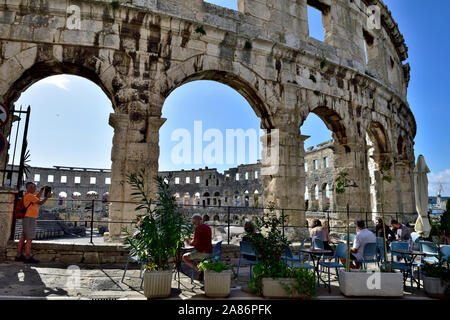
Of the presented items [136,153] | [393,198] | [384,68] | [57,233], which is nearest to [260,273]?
[136,153]

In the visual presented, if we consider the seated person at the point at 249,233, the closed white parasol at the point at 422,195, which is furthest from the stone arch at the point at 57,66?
the closed white parasol at the point at 422,195

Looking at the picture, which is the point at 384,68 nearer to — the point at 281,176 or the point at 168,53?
the point at 281,176

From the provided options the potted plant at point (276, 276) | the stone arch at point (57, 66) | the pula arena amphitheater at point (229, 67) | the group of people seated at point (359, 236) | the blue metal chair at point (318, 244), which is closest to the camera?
the potted plant at point (276, 276)

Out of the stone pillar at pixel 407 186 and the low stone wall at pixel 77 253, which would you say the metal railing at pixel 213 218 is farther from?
the stone pillar at pixel 407 186

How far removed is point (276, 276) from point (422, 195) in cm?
714

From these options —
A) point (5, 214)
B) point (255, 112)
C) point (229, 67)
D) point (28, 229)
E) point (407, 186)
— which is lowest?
point (28, 229)

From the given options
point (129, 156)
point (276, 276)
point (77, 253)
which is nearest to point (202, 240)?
point (276, 276)

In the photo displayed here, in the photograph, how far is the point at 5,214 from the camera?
17.0 feet

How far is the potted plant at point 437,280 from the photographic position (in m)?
3.89

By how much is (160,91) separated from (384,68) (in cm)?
1019

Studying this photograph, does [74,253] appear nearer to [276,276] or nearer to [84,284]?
[84,284]

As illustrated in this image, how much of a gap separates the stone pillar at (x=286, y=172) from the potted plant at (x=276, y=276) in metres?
3.99

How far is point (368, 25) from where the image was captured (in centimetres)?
1177

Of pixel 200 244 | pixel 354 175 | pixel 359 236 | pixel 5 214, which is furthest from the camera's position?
pixel 354 175
